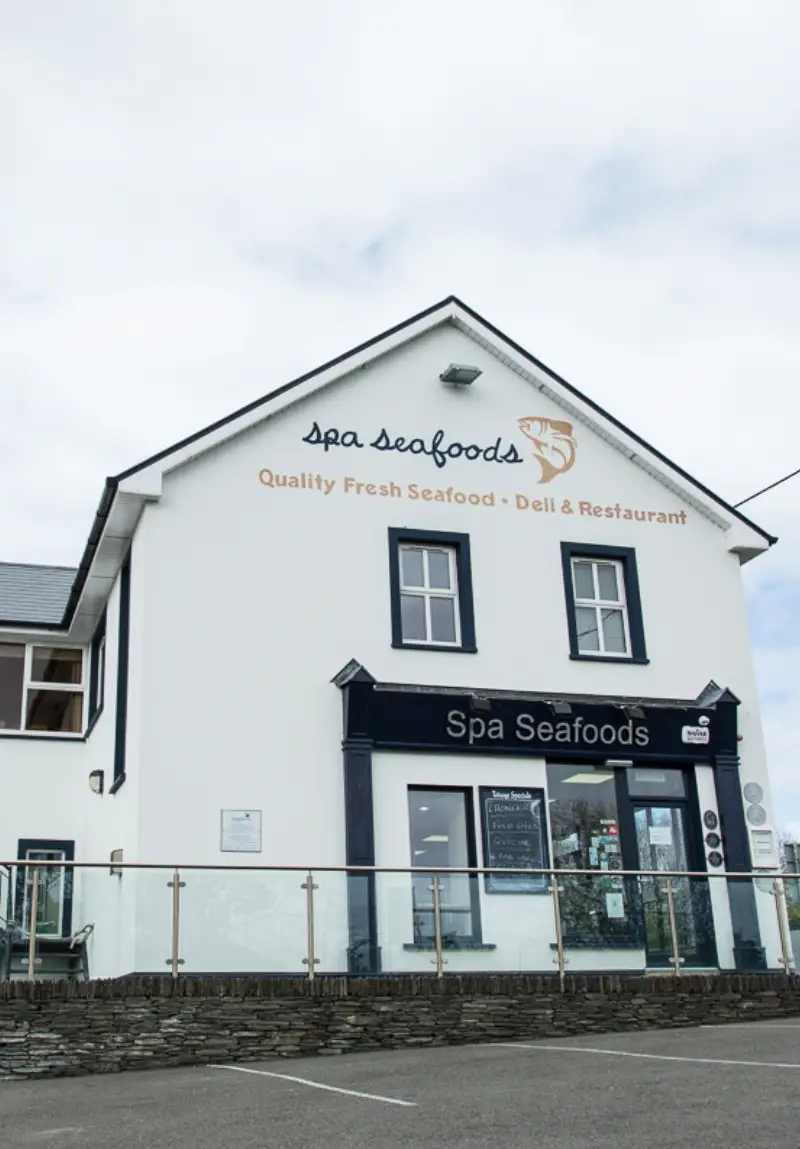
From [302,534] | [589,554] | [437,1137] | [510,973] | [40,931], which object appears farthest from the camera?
[589,554]

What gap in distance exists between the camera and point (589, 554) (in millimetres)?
20078

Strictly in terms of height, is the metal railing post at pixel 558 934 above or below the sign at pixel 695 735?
below

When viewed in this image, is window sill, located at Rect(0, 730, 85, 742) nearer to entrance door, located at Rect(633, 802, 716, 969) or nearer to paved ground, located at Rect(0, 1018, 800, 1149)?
entrance door, located at Rect(633, 802, 716, 969)

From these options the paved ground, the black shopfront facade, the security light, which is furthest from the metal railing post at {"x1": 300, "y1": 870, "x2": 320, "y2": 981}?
the security light

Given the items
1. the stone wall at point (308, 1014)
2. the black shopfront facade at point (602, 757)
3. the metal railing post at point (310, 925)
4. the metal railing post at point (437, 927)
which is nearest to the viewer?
the stone wall at point (308, 1014)

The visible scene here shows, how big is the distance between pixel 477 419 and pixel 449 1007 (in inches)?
346

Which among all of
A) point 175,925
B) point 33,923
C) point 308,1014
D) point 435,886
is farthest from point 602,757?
point 33,923

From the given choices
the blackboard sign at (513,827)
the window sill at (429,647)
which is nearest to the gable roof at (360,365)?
the window sill at (429,647)

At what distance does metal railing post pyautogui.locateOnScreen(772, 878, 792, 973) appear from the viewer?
1645 cm

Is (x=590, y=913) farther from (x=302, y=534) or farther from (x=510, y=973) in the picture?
(x=302, y=534)

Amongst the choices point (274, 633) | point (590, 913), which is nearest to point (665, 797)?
point (590, 913)

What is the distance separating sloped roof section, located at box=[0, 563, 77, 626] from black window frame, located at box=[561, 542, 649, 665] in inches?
330

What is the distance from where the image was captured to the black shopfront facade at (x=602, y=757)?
1748 cm

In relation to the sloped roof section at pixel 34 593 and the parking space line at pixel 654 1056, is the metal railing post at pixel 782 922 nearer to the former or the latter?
Result: the parking space line at pixel 654 1056
